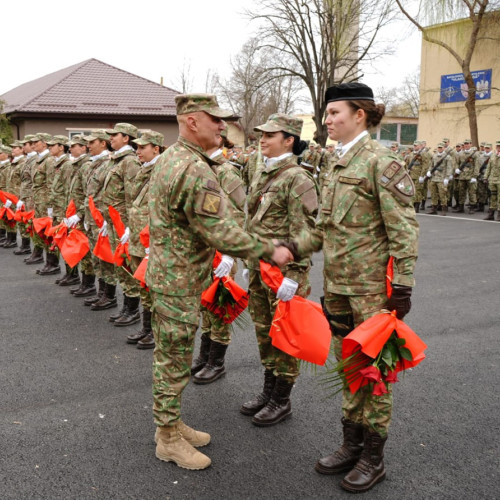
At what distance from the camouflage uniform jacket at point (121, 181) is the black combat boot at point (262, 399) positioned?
2.82 m

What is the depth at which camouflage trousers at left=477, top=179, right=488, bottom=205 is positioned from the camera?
17112 mm

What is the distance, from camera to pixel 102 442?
3539 mm

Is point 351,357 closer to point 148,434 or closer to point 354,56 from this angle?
point 148,434

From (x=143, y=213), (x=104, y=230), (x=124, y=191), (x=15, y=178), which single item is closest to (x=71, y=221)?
(x=104, y=230)

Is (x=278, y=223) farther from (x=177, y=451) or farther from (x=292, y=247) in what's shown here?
(x=177, y=451)

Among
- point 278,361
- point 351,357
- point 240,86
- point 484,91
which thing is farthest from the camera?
point 240,86

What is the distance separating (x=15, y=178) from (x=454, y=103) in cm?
2190

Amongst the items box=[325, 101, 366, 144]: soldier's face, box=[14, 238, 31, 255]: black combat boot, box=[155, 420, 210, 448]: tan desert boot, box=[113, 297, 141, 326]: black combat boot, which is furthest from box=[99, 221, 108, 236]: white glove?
box=[14, 238, 31, 255]: black combat boot

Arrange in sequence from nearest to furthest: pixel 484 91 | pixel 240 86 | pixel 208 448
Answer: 1. pixel 208 448
2. pixel 484 91
3. pixel 240 86

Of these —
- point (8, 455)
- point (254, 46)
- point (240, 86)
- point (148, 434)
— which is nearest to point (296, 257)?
point (148, 434)

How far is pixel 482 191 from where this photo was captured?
56.4ft

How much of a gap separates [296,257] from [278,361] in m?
1.01

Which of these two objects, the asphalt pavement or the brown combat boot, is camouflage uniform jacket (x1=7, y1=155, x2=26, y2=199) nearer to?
the asphalt pavement

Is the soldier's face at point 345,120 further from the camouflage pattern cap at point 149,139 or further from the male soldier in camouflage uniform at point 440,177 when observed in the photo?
the male soldier in camouflage uniform at point 440,177
